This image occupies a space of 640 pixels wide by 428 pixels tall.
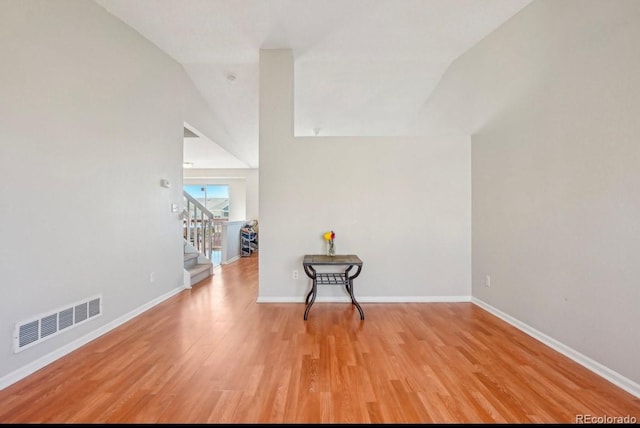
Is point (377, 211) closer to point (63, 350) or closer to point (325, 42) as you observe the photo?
point (325, 42)

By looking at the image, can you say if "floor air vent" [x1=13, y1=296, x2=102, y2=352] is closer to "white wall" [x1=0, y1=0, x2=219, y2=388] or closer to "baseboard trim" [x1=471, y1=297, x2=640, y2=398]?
"white wall" [x1=0, y1=0, x2=219, y2=388]

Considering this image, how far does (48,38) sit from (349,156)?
2.89 meters

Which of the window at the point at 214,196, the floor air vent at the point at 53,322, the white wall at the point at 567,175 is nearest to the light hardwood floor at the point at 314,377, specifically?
the floor air vent at the point at 53,322

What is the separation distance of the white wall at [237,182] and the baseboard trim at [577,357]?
7525 millimetres

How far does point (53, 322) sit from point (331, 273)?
2.56m

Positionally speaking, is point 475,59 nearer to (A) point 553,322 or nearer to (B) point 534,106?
(B) point 534,106

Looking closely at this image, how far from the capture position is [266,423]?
1.39 metres

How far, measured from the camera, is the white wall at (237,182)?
28.8 feet

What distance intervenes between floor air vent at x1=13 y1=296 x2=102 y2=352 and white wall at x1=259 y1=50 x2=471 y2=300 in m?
1.67

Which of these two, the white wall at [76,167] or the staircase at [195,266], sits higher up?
the white wall at [76,167]

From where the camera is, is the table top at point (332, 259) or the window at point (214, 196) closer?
the table top at point (332, 259)

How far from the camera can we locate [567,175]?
2123 mm

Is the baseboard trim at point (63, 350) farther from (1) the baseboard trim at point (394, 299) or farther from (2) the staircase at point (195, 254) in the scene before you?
(1) the baseboard trim at point (394, 299)

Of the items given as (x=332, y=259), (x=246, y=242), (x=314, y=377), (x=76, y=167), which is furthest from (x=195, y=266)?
(x=314, y=377)
